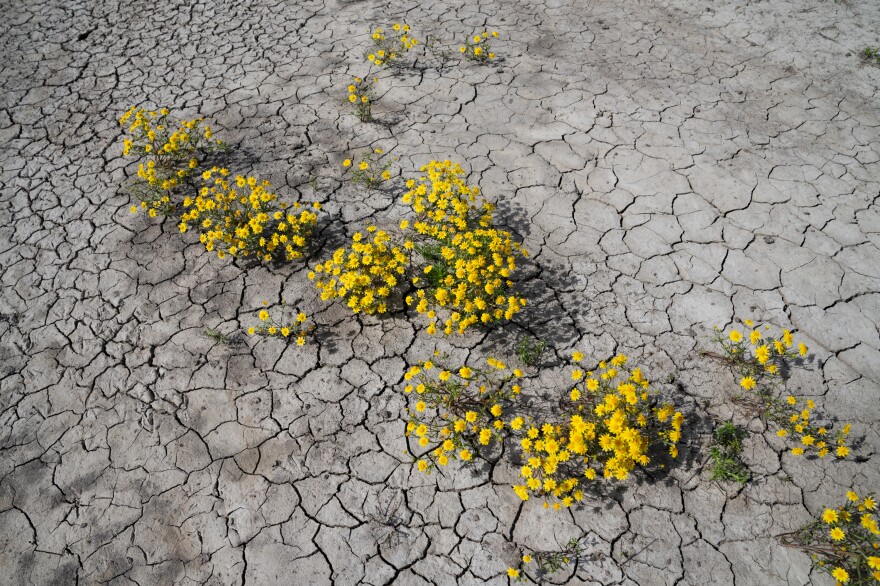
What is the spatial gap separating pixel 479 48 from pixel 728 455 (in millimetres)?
5043

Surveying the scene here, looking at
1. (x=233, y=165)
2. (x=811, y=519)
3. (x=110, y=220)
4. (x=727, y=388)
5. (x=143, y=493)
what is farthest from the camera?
(x=233, y=165)

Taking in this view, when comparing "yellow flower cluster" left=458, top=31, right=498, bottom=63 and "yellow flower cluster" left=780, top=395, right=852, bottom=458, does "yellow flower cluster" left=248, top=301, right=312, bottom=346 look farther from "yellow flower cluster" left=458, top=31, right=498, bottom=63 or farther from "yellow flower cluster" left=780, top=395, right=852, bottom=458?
"yellow flower cluster" left=458, top=31, right=498, bottom=63

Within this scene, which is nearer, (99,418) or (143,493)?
(143,493)

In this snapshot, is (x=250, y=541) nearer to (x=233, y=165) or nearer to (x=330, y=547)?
(x=330, y=547)

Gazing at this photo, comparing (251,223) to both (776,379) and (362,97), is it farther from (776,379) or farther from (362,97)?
(776,379)

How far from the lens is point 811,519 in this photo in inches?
112

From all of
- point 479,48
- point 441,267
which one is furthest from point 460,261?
point 479,48

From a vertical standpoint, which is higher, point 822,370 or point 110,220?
point 110,220

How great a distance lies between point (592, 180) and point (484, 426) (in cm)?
257

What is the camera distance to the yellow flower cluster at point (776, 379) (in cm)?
307

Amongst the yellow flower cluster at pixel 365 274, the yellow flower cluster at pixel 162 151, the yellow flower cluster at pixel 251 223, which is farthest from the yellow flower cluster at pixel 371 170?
the yellow flower cluster at pixel 162 151

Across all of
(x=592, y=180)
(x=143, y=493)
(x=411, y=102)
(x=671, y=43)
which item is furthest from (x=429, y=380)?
(x=671, y=43)

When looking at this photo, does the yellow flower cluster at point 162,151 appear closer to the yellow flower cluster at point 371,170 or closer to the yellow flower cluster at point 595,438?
the yellow flower cluster at point 371,170

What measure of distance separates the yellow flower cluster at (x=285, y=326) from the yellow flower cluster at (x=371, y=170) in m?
1.43
